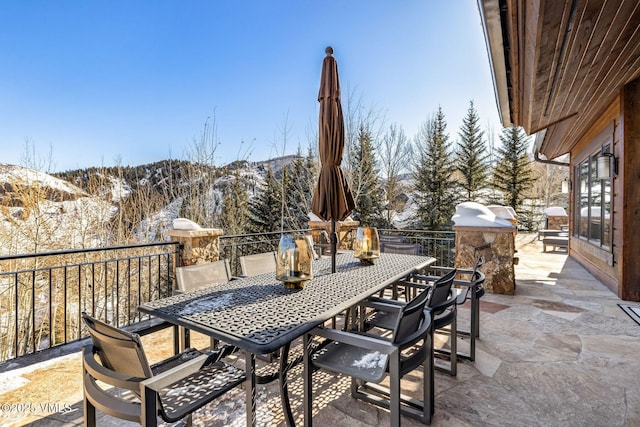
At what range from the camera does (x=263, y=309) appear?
156 cm

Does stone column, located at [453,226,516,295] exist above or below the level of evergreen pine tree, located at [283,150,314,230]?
below

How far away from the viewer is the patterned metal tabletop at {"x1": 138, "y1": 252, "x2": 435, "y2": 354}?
1.26 metres

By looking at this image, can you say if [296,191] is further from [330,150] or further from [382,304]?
[382,304]

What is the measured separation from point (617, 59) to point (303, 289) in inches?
147

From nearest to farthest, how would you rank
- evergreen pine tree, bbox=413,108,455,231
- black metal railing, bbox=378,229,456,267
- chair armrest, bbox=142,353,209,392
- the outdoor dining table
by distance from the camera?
chair armrest, bbox=142,353,209,392 → the outdoor dining table → black metal railing, bbox=378,229,456,267 → evergreen pine tree, bbox=413,108,455,231

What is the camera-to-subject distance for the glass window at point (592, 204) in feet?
A: 16.0

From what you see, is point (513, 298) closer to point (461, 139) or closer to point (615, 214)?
point (615, 214)

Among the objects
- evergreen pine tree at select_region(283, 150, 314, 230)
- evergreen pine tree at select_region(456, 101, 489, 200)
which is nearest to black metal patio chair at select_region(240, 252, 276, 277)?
evergreen pine tree at select_region(283, 150, 314, 230)

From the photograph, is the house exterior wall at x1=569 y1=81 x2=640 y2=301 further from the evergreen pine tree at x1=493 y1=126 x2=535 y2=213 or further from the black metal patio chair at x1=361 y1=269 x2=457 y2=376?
the evergreen pine tree at x1=493 y1=126 x2=535 y2=213

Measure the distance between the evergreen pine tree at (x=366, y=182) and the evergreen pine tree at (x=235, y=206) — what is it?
3.99m

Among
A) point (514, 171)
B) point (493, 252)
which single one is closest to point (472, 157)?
point (514, 171)

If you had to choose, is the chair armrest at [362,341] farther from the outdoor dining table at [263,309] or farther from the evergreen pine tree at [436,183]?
the evergreen pine tree at [436,183]

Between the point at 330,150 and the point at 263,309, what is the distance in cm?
144

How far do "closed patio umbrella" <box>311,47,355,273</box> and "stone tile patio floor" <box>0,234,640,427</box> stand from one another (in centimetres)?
100
